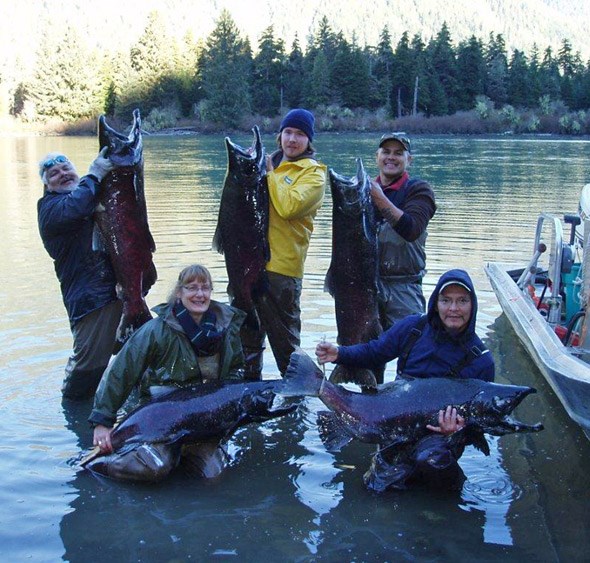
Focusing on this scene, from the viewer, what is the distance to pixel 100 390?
4969 millimetres

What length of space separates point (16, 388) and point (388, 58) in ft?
262

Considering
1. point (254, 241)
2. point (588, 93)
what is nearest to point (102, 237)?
point (254, 241)

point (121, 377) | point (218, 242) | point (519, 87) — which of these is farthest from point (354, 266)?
point (519, 87)

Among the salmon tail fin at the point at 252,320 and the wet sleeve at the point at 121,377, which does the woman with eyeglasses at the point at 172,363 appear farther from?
the salmon tail fin at the point at 252,320

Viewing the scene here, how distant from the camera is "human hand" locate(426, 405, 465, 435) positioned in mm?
4566

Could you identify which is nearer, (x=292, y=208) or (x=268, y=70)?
(x=292, y=208)

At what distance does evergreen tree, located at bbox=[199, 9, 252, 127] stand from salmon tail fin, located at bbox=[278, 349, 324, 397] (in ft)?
224

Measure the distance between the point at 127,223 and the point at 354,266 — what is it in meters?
1.75

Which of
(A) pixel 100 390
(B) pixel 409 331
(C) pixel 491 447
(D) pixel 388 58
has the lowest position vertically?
(C) pixel 491 447

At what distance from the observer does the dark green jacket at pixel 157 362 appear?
4941 mm

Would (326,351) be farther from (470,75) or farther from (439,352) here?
(470,75)

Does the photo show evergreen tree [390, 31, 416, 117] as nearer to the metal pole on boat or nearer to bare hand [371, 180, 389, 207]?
the metal pole on boat

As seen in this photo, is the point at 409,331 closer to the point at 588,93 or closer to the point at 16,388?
the point at 16,388

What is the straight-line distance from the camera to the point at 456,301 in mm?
4785
